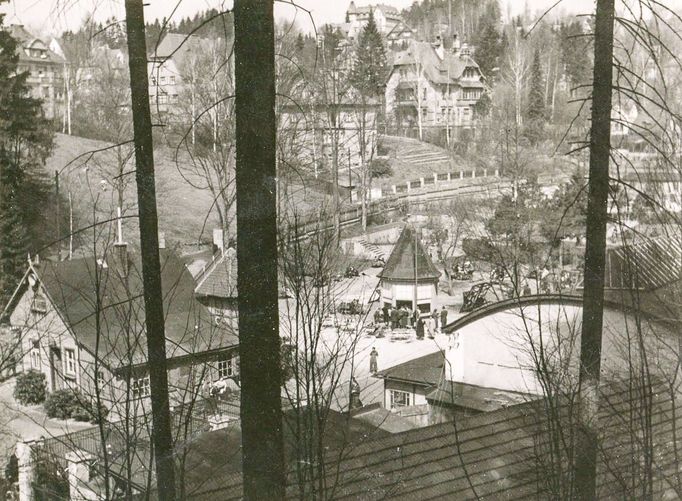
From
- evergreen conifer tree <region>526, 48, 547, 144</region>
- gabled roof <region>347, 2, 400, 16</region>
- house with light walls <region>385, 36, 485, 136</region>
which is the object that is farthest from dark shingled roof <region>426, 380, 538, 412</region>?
gabled roof <region>347, 2, 400, 16</region>

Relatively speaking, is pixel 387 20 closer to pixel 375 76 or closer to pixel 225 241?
pixel 375 76

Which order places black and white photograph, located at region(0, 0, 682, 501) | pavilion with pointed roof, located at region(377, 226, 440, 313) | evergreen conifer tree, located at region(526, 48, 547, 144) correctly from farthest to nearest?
evergreen conifer tree, located at region(526, 48, 547, 144) < pavilion with pointed roof, located at region(377, 226, 440, 313) < black and white photograph, located at region(0, 0, 682, 501)

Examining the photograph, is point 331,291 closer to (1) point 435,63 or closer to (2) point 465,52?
(1) point 435,63

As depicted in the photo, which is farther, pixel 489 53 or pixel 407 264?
pixel 489 53

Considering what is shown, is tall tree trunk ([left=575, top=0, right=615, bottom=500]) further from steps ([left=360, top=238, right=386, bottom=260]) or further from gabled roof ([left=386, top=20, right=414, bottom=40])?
gabled roof ([left=386, top=20, right=414, bottom=40])

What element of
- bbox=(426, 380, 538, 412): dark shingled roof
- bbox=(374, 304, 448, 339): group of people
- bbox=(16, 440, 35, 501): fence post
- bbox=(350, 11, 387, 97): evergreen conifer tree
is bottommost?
bbox=(374, 304, 448, 339): group of people

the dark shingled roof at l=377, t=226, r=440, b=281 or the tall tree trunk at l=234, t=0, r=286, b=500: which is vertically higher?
the tall tree trunk at l=234, t=0, r=286, b=500

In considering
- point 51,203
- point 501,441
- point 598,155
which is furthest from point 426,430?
point 51,203

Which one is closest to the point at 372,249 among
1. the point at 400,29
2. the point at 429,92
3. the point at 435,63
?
the point at 429,92
